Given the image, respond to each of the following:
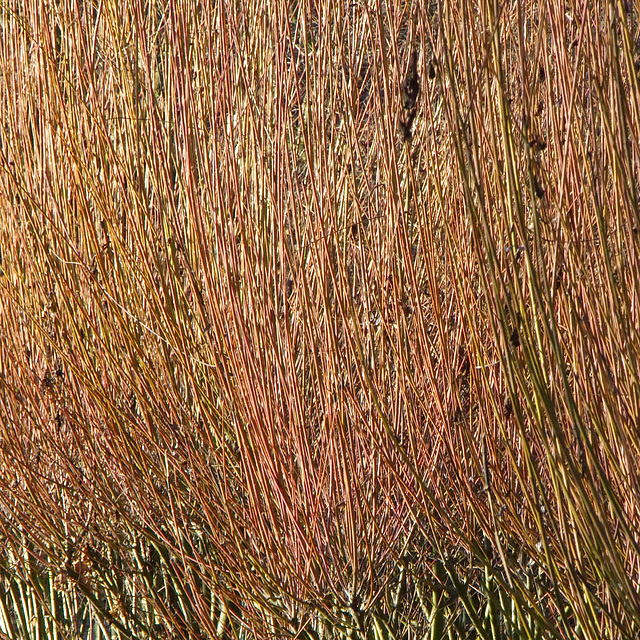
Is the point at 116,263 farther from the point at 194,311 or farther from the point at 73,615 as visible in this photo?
the point at 73,615

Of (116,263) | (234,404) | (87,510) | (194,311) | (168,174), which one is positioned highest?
(168,174)

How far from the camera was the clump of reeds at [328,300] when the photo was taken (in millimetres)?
993

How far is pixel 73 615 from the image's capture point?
1860mm

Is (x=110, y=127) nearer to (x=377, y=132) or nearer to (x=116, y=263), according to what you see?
(x=116, y=263)

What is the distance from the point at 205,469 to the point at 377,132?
770mm

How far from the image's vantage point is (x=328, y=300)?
1211mm

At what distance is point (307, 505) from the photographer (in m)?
1.38

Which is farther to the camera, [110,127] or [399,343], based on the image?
[110,127]

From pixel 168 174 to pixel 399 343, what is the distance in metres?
0.52

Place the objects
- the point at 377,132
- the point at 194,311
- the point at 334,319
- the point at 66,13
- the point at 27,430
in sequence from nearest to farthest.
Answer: the point at 377,132, the point at 334,319, the point at 66,13, the point at 194,311, the point at 27,430

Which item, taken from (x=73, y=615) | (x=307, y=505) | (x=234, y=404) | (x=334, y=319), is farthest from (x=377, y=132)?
(x=73, y=615)

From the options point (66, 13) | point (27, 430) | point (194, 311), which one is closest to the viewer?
point (66, 13)

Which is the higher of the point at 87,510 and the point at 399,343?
the point at 399,343

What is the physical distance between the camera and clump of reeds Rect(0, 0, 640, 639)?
99cm
